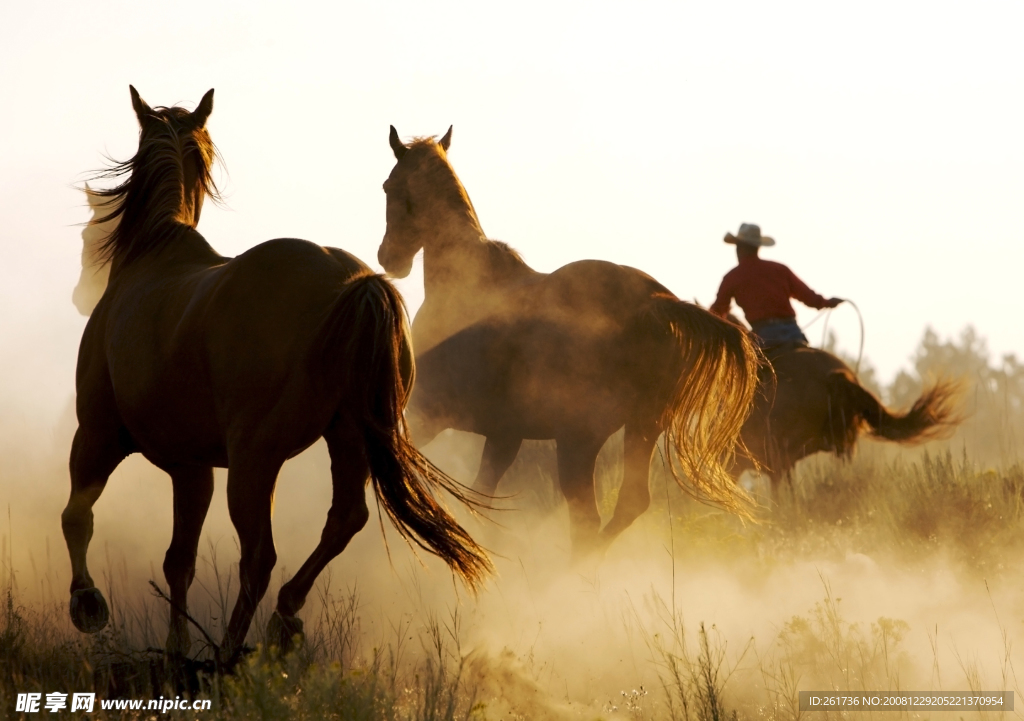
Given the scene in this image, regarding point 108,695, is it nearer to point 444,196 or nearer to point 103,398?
point 103,398

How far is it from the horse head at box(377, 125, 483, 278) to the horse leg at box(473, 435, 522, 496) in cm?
134

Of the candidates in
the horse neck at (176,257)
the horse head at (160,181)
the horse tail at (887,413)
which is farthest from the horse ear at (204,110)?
the horse tail at (887,413)

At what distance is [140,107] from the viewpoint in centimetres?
521

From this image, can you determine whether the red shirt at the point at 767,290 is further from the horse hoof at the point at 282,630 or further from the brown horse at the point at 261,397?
the horse hoof at the point at 282,630

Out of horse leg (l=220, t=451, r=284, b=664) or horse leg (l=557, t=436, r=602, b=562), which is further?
horse leg (l=557, t=436, r=602, b=562)

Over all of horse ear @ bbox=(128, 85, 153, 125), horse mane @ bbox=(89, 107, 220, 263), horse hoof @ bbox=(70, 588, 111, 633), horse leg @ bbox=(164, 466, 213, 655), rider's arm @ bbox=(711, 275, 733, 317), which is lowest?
horse hoof @ bbox=(70, 588, 111, 633)

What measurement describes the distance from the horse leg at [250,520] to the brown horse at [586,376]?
2.44 m

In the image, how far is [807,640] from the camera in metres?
4.61

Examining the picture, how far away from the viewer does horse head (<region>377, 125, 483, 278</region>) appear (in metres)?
6.67

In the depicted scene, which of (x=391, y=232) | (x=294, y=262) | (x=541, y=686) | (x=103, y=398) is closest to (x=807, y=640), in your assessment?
(x=541, y=686)

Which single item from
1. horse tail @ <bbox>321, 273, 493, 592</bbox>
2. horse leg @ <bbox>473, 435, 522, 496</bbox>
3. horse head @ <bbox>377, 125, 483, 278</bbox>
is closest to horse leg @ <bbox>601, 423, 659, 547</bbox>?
horse leg @ <bbox>473, 435, 522, 496</bbox>

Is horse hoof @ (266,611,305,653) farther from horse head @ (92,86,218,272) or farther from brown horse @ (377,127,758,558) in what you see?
brown horse @ (377,127,758,558)

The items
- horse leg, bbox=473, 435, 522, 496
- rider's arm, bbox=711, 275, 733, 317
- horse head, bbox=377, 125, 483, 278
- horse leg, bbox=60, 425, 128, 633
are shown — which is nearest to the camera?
horse leg, bbox=60, 425, 128, 633

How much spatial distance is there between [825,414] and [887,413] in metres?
0.53
